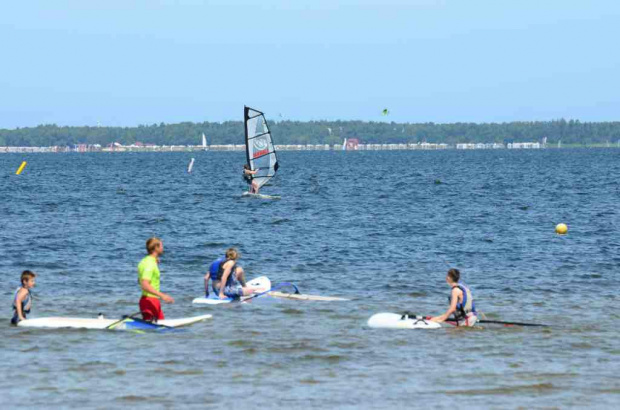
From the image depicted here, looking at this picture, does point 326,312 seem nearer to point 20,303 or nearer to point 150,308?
point 150,308

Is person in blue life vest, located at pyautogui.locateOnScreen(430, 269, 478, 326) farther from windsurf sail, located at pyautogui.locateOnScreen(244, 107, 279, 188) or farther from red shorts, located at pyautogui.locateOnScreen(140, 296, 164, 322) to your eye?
windsurf sail, located at pyautogui.locateOnScreen(244, 107, 279, 188)

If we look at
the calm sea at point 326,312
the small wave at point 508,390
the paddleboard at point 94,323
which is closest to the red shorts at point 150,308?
the paddleboard at point 94,323

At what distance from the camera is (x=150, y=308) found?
19.0 meters

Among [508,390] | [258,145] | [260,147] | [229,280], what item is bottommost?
[508,390]

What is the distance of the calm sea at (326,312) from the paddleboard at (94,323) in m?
0.30

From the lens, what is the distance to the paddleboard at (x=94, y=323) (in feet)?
63.7

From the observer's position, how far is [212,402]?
1395 cm

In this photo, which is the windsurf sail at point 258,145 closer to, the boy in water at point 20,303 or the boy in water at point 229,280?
the boy in water at point 229,280

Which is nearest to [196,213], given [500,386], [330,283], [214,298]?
[330,283]

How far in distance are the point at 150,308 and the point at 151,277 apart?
1196 mm

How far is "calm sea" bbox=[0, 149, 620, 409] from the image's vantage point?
14734mm

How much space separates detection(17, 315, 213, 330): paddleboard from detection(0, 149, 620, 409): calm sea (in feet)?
0.99

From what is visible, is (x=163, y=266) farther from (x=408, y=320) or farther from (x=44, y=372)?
(x=44, y=372)

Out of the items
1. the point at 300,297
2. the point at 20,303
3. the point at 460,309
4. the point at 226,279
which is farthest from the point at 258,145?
the point at 460,309
